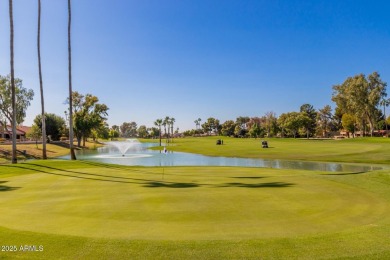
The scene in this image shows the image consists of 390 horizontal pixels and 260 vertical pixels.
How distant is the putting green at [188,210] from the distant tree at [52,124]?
98.4 metres

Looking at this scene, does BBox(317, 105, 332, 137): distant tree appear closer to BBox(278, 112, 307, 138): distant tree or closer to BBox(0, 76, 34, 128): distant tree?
BBox(278, 112, 307, 138): distant tree

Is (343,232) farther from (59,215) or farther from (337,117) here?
(337,117)

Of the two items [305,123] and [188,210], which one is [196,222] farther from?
[305,123]

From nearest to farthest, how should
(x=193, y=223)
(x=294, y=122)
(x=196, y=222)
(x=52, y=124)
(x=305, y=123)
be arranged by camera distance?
(x=193, y=223) < (x=196, y=222) < (x=52, y=124) < (x=294, y=122) < (x=305, y=123)

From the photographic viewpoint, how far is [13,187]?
51.0ft

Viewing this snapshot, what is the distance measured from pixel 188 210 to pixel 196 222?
125cm

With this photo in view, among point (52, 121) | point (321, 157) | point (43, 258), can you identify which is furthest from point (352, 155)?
point (52, 121)

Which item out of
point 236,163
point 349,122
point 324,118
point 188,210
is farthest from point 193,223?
point 324,118

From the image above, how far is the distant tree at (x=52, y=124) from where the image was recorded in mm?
104469

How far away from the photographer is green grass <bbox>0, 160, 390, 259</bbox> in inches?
273

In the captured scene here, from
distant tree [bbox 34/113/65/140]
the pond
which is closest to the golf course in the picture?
the pond

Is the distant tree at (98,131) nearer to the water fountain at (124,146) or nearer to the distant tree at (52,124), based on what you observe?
the water fountain at (124,146)

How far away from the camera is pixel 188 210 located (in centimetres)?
1007

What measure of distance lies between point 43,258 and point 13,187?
10695 millimetres
